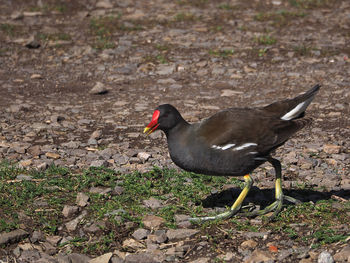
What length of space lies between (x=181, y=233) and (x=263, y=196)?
4.21ft

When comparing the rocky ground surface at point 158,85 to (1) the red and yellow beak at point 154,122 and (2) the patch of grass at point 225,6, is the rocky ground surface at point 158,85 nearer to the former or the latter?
(2) the patch of grass at point 225,6

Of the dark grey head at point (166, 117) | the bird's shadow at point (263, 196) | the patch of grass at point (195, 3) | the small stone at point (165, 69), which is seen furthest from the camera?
the patch of grass at point (195, 3)

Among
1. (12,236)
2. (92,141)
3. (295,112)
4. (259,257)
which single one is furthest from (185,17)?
(259,257)

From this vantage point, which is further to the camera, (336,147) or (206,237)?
(336,147)

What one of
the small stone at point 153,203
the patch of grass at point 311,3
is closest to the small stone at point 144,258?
the small stone at point 153,203

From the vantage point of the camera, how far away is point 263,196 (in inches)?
252

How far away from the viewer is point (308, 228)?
5.46 metres

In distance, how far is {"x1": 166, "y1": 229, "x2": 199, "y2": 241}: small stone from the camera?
547 cm

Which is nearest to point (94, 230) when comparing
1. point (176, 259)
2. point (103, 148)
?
point (176, 259)

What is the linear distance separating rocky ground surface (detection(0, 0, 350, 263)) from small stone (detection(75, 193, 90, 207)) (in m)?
0.02

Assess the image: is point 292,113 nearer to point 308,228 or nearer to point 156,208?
point 308,228

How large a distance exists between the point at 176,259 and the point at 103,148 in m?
2.73

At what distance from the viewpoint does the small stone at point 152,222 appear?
5.67 metres

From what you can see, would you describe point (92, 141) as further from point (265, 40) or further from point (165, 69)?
point (265, 40)
